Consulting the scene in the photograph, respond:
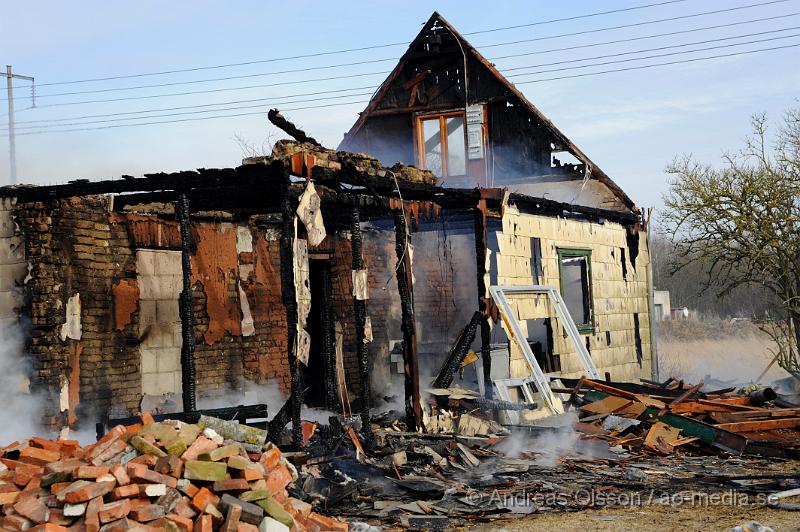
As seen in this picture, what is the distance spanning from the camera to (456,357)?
12.1 metres

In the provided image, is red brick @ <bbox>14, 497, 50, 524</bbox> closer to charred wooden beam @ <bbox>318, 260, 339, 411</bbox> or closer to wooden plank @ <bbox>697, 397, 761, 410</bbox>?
charred wooden beam @ <bbox>318, 260, 339, 411</bbox>

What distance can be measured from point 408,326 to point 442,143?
33.8ft

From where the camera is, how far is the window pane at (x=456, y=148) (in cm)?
2008

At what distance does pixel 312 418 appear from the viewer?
12672 mm

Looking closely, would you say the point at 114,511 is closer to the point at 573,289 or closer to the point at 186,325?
the point at 186,325

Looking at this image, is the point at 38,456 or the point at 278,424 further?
the point at 278,424

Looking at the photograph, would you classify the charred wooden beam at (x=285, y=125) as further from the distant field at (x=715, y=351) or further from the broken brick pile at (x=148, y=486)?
the distant field at (x=715, y=351)

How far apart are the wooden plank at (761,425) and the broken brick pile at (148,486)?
6.15m

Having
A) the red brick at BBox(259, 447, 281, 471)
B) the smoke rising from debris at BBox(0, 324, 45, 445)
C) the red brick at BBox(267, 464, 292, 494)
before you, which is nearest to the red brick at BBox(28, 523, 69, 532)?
the red brick at BBox(267, 464, 292, 494)

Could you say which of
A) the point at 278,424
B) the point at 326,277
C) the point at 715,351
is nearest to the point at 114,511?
the point at 278,424

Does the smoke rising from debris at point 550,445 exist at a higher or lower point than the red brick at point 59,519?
lower

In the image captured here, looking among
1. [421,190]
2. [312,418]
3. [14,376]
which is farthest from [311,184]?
[312,418]

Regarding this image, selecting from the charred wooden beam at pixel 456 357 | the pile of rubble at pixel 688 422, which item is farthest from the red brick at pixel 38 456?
the pile of rubble at pixel 688 422

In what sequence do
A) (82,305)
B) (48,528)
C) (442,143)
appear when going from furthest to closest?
(442,143) → (82,305) → (48,528)
